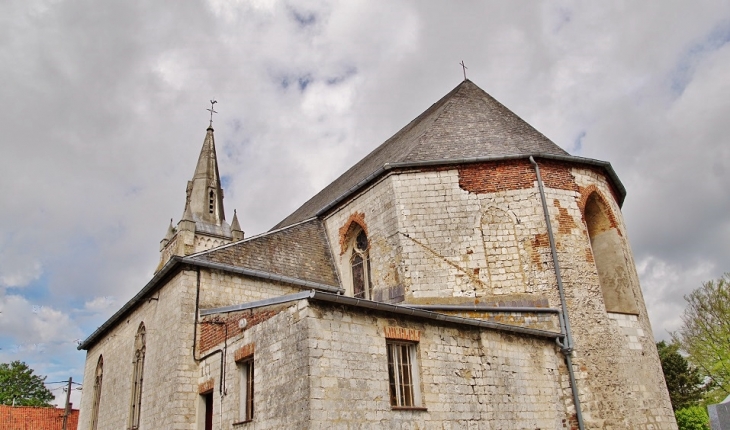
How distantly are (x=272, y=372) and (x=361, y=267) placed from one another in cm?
615

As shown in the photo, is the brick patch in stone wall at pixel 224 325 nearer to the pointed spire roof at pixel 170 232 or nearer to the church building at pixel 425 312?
the church building at pixel 425 312

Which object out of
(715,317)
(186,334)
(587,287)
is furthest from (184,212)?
(715,317)

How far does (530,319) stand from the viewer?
A: 11461mm

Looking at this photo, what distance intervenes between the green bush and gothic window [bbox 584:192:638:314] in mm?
15382

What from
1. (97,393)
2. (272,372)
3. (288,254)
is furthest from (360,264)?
(97,393)

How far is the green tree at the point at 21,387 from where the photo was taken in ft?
135

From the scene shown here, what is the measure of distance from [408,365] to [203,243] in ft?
72.0

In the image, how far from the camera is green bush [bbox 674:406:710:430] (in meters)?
23.3

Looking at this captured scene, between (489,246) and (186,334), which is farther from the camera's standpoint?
(489,246)

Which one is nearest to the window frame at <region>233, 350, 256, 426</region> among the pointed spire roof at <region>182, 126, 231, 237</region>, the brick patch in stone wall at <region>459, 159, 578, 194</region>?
the brick patch in stone wall at <region>459, 159, 578, 194</region>

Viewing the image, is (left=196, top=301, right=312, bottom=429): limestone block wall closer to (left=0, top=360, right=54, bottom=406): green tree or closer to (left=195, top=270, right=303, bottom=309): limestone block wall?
(left=195, top=270, right=303, bottom=309): limestone block wall

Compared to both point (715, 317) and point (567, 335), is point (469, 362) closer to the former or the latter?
point (567, 335)

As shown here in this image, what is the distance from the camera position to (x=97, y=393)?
54.5ft

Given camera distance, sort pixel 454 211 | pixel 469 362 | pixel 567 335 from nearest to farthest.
A: pixel 469 362, pixel 567 335, pixel 454 211
